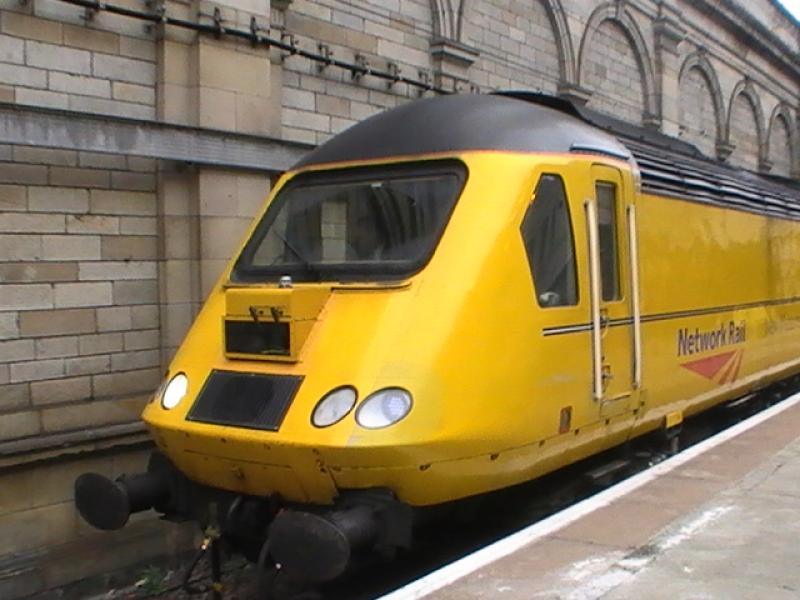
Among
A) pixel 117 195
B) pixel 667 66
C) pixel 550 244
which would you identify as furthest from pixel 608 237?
pixel 667 66

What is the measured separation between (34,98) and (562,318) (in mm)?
4412

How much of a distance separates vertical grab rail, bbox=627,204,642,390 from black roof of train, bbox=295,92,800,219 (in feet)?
1.50

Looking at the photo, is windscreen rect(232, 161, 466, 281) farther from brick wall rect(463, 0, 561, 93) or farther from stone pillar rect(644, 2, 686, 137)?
stone pillar rect(644, 2, 686, 137)

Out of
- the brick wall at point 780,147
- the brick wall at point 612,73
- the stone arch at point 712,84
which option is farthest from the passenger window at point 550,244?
the brick wall at point 780,147

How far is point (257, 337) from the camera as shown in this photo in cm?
503

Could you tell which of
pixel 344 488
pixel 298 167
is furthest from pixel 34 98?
pixel 344 488

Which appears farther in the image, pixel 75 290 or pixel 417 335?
pixel 75 290

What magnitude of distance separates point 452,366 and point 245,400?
112 centimetres

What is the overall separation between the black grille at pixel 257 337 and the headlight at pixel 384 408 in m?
0.65

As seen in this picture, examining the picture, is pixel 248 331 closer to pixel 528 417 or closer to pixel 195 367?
pixel 195 367

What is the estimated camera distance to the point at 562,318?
5309 millimetres

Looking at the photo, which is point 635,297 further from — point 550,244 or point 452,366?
point 452,366

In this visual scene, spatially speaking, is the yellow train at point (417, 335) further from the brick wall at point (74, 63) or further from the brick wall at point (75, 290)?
the brick wall at point (74, 63)

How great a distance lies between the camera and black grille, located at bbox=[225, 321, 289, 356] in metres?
4.89
